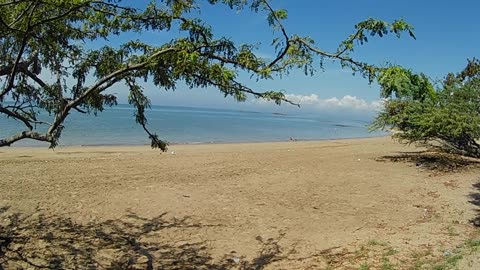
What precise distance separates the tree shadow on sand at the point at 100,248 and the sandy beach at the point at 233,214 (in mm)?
16

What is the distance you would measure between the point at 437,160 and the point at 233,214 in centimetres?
1011

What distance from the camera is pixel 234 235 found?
7.02m

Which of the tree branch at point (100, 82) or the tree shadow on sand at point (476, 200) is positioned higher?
the tree branch at point (100, 82)

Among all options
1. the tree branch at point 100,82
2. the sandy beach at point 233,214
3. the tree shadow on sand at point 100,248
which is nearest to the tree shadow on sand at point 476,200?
the sandy beach at point 233,214

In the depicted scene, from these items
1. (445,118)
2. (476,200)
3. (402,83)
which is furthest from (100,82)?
(445,118)

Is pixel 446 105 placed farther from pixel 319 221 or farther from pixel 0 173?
pixel 0 173

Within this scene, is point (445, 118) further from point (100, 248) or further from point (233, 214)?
point (100, 248)

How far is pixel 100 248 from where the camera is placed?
6.16 meters

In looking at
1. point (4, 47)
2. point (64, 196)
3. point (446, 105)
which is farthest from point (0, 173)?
point (446, 105)

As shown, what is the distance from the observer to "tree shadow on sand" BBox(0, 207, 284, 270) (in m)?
5.64

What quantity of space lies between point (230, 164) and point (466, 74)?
1597 centimetres

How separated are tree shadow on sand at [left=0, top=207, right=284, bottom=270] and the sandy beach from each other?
0.02 m

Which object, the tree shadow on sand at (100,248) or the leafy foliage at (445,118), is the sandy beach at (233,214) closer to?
the tree shadow on sand at (100,248)

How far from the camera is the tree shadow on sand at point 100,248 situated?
564 centimetres
